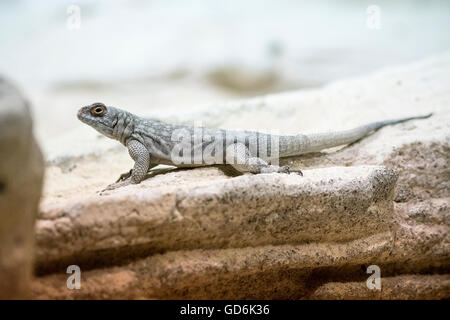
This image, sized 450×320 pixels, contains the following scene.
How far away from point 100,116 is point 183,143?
0.96 metres

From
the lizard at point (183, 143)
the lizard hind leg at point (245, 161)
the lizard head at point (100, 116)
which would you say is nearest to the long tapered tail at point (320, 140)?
the lizard at point (183, 143)

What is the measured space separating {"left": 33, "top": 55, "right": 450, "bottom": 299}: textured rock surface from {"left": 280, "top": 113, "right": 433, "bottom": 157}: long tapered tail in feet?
0.41

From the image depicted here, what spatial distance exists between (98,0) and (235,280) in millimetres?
14461

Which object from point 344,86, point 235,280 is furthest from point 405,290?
point 344,86

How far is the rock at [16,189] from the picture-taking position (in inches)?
86.4

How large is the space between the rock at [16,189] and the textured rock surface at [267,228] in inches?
30.7

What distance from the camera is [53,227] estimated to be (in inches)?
123

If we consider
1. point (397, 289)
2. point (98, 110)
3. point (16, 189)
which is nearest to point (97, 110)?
point (98, 110)

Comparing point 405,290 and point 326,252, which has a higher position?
point 326,252

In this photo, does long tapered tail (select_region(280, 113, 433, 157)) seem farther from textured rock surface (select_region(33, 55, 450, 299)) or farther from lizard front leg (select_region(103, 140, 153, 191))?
lizard front leg (select_region(103, 140, 153, 191))

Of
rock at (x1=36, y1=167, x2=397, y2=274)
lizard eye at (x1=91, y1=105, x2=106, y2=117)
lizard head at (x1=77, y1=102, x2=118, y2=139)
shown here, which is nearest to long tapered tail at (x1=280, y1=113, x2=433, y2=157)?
rock at (x1=36, y1=167, x2=397, y2=274)

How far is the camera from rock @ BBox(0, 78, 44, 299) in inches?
86.4

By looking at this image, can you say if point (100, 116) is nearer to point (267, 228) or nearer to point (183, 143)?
point (183, 143)
